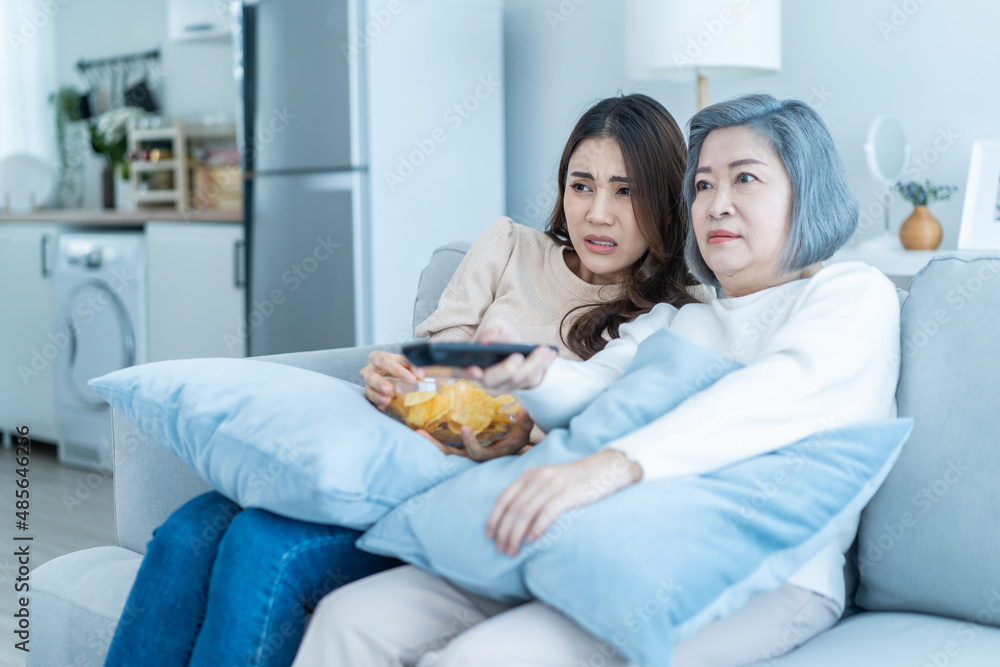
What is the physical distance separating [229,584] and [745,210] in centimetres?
84

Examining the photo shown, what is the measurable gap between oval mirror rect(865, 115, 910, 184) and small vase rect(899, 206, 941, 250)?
0.61 ft

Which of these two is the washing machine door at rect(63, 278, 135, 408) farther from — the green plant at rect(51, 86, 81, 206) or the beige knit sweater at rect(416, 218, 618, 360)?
the beige knit sweater at rect(416, 218, 618, 360)

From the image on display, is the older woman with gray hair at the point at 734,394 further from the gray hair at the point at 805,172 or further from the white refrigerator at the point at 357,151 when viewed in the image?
the white refrigerator at the point at 357,151

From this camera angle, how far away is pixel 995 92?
2.38 metres

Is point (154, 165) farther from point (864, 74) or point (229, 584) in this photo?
point (229, 584)

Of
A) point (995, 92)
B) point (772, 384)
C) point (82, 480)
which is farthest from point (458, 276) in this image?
point (82, 480)

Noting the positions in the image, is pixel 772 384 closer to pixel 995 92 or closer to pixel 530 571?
pixel 530 571

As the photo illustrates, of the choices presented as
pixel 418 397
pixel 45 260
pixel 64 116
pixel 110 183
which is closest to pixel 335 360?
pixel 418 397

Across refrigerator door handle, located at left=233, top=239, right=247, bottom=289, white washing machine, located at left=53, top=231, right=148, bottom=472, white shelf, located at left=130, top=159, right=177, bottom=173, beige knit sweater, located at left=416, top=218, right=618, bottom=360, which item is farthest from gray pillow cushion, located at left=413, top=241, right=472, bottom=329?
white shelf, located at left=130, top=159, right=177, bottom=173

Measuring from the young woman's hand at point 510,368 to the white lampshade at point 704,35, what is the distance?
4.88 feet

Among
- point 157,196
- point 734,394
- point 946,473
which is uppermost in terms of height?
point 157,196

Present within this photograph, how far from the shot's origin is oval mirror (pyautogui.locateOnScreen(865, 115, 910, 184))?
8.23ft

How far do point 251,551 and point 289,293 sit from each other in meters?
2.24

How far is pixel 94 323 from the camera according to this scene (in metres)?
3.76
